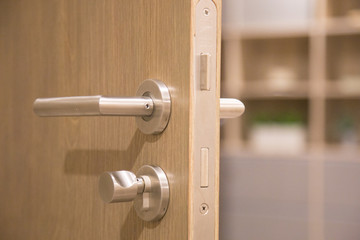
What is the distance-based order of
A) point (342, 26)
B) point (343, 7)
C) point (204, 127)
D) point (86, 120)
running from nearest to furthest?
point (204, 127), point (86, 120), point (342, 26), point (343, 7)

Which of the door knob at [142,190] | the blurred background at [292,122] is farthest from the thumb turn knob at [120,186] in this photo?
the blurred background at [292,122]

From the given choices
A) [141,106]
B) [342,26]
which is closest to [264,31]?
[342,26]

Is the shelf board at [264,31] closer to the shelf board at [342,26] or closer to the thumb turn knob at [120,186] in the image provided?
the shelf board at [342,26]

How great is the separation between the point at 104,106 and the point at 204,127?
0.10 m

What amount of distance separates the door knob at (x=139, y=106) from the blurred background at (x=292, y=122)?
260cm

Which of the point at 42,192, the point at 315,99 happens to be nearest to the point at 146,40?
the point at 42,192

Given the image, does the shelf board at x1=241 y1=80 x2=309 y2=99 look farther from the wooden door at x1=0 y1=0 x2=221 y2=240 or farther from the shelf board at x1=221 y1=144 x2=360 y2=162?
the wooden door at x1=0 y1=0 x2=221 y2=240

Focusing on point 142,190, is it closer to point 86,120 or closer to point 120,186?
point 120,186

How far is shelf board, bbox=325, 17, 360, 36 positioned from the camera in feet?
9.41

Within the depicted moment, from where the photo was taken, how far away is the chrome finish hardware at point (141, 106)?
1.50 feet

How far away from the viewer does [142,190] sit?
18.5 inches

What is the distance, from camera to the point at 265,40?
3367mm

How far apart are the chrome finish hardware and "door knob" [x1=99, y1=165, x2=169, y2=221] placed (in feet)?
0.15

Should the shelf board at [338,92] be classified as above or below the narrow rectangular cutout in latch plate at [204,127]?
above
